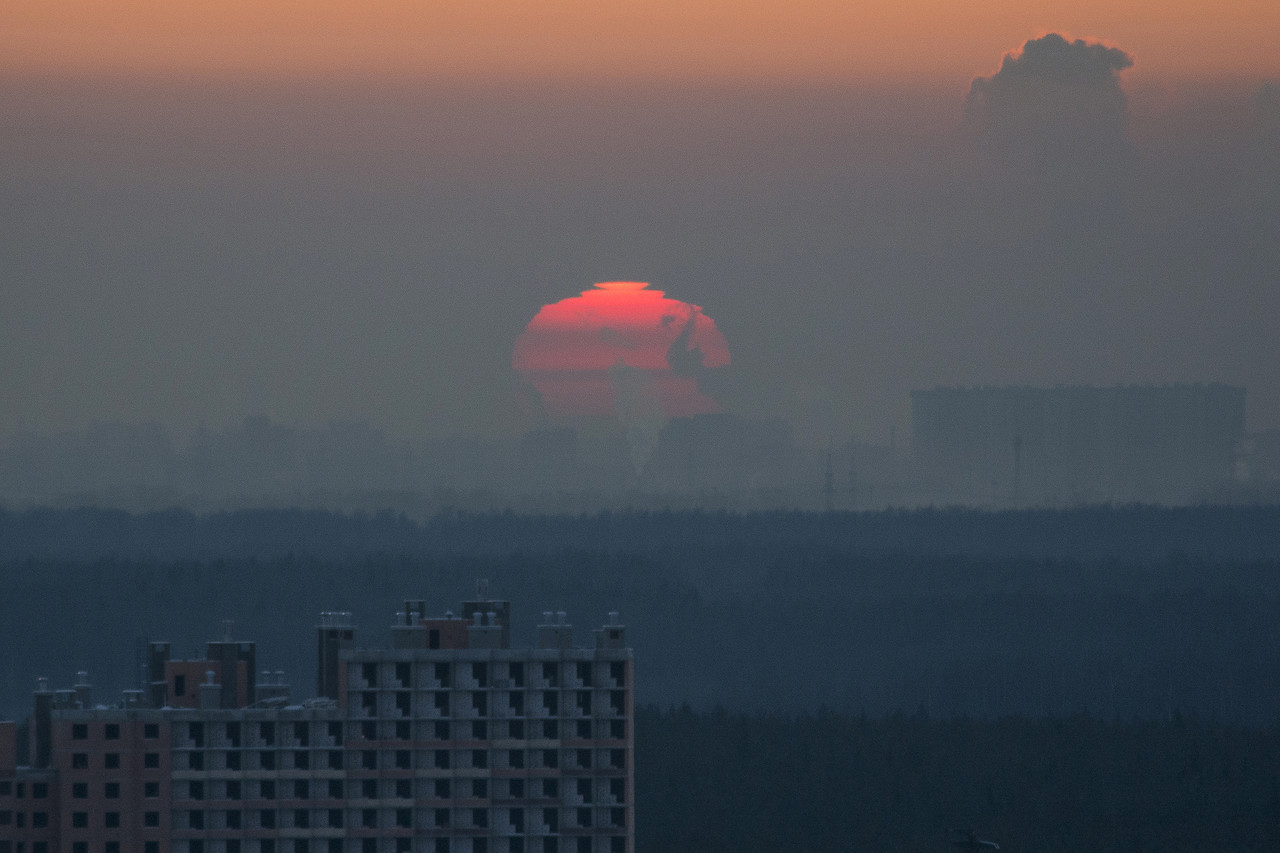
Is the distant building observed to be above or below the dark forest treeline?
above

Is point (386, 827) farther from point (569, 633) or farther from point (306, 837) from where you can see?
point (569, 633)

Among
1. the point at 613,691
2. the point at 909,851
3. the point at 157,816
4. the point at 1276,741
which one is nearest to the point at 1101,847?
the point at 909,851

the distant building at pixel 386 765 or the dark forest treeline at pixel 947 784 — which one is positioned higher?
the distant building at pixel 386 765

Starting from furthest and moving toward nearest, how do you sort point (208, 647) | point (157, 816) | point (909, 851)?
1. point (909, 851)
2. point (208, 647)
3. point (157, 816)

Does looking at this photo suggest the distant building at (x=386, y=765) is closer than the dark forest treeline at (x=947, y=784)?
Yes

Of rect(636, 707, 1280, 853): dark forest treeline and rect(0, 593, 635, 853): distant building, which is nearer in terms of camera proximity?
rect(0, 593, 635, 853): distant building
